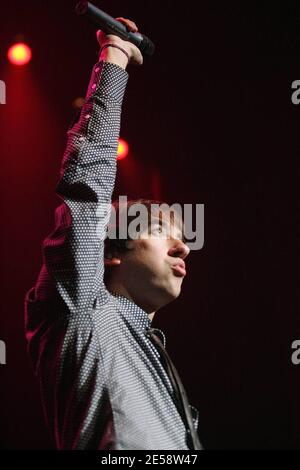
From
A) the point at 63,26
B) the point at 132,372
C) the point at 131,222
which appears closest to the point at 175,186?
the point at 63,26

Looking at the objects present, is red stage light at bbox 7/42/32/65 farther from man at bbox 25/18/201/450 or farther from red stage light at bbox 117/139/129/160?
man at bbox 25/18/201/450

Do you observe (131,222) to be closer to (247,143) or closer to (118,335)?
(118,335)

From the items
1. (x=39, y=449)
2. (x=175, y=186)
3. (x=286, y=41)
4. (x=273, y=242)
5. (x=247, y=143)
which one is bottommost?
(x=39, y=449)

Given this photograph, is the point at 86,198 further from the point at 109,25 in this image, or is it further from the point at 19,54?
the point at 19,54

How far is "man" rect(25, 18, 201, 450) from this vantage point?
86 cm

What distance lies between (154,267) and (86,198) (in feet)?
0.93

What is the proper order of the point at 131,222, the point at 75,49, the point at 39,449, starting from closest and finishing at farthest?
the point at 131,222
the point at 39,449
the point at 75,49

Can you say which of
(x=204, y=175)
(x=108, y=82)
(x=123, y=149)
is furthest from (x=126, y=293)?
(x=123, y=149)

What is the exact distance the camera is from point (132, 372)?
93cm

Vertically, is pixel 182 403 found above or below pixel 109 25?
below

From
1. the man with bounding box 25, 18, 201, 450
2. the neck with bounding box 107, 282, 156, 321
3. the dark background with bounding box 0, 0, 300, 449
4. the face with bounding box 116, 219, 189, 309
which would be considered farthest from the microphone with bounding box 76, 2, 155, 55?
the dark background with bounding box 0, 0, 300, 449

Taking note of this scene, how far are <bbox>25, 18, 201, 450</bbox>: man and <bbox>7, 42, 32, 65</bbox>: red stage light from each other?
1.49 meters

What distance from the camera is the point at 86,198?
980mm
